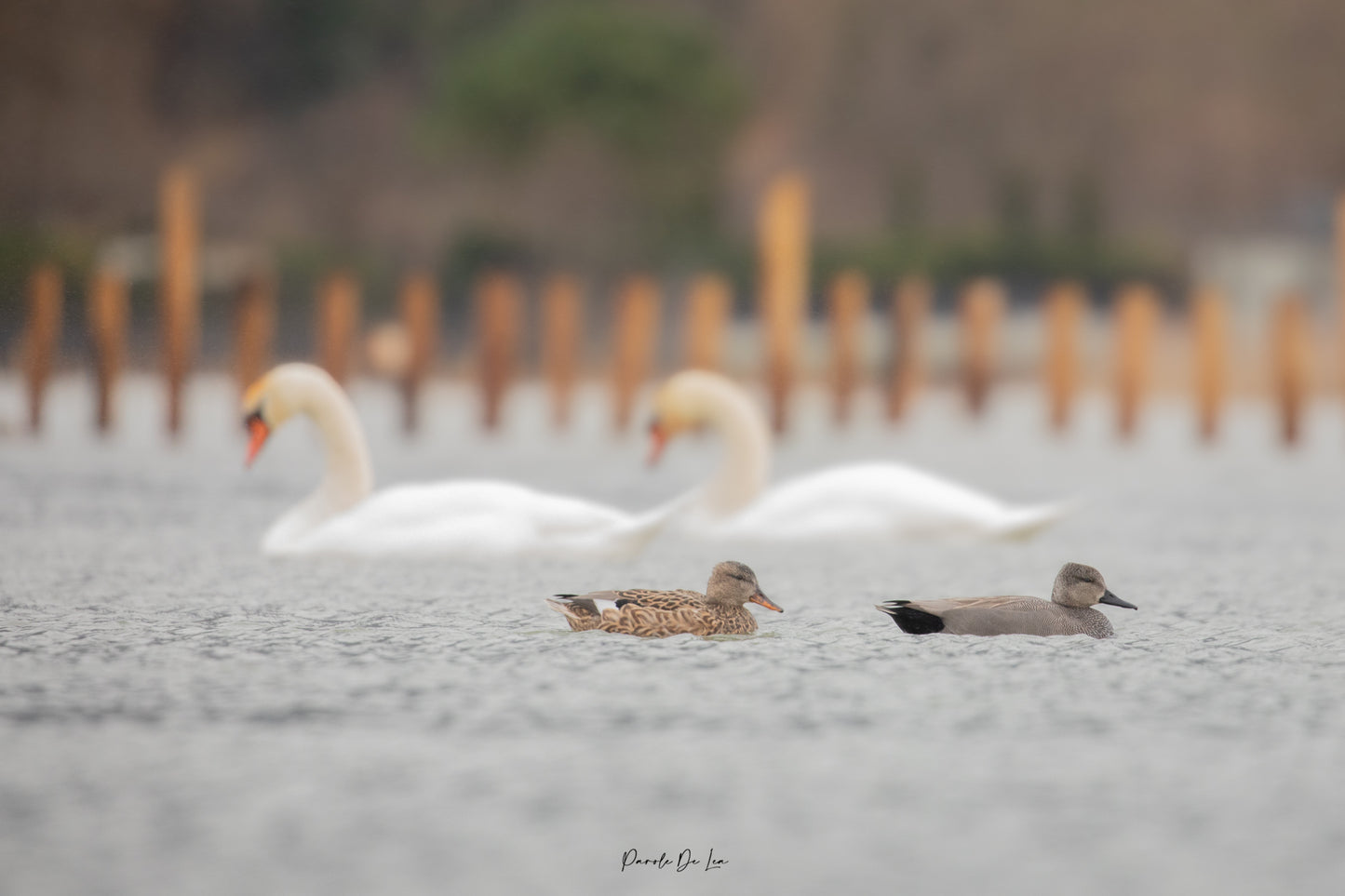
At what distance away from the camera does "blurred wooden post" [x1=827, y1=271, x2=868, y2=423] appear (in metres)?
18.1

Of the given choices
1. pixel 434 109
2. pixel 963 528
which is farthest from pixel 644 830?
pixel 434 109

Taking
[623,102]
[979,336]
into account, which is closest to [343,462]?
[979,336]

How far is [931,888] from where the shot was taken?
13.1 ft

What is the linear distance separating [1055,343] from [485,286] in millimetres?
5491

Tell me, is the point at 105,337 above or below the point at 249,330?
below

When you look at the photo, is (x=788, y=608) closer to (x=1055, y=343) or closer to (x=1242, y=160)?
(x=1055, y=343)

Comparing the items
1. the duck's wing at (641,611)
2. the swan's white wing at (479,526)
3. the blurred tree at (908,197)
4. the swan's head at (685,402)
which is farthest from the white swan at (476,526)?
the blurred tree at (908,197)

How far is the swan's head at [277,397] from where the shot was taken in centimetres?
937

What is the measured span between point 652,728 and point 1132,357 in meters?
14.1

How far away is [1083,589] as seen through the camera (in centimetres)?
688

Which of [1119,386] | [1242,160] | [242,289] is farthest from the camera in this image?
[1242,160]

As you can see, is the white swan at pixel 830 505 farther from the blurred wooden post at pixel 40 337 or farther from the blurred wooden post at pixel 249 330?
the blurred wooden post at pixel 40 337

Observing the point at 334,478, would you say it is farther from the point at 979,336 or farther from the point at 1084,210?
the point at 1084,210

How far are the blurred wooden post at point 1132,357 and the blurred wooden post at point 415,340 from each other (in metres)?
6.48
